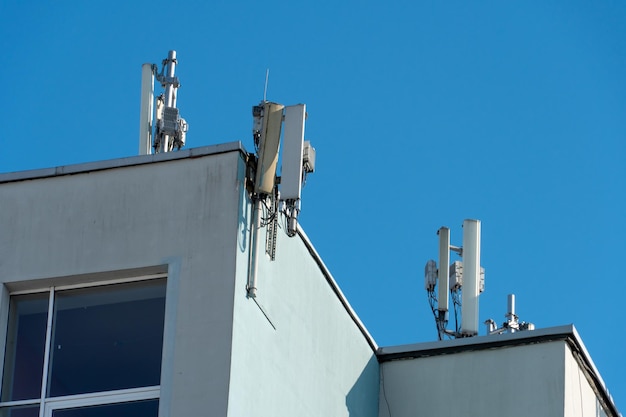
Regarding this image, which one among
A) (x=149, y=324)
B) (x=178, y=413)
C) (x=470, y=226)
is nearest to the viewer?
(x=178, y=413)

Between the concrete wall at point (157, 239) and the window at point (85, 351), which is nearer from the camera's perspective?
the concrete wall at point (157, 239)

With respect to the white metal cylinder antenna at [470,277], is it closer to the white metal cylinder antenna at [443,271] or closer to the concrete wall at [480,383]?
the white metal cylinder antenna at [443,271]

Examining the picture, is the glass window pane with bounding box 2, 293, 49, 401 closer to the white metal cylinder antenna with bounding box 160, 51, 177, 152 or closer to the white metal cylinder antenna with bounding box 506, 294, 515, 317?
the white metal cylinder antenna with bounding box 160, 51, 177, 152

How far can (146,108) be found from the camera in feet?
59.9

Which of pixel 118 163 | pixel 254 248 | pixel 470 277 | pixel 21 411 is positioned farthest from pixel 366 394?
pixel 21 411

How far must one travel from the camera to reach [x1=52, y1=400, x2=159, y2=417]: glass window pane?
1399 centimetres

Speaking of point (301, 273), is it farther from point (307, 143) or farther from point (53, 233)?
point (53, 233)

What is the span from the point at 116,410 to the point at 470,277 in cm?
778

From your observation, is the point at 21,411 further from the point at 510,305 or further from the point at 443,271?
the point at 510,305

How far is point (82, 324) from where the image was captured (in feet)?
48.5

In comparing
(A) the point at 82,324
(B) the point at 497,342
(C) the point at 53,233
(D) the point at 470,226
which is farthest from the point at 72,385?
(D) the point at 470,226

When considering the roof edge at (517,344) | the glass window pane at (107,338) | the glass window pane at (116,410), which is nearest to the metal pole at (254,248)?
the glass window pane at (107,338)

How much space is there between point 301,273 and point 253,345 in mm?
2058

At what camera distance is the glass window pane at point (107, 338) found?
47.1ft
